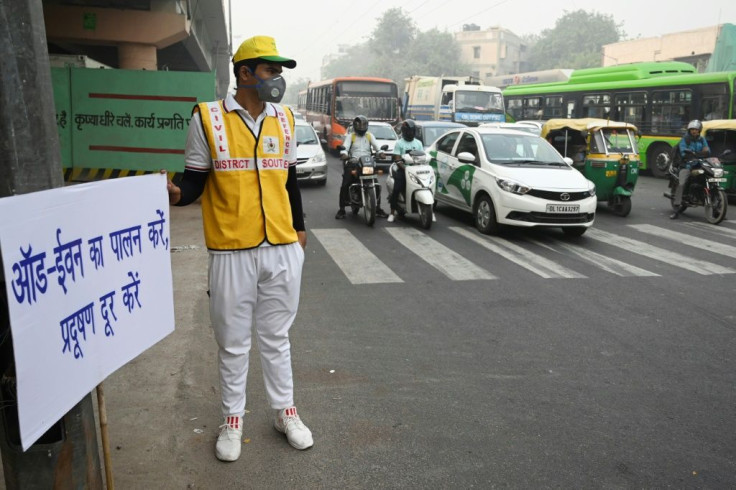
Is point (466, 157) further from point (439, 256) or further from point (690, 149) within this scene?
point (690, 149)

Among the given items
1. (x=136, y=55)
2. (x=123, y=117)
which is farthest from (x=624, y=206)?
(x=136, y=55)

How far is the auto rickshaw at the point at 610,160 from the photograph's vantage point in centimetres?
1259

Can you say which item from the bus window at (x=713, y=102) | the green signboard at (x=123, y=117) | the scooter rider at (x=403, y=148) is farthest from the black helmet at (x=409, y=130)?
the bus window at (x=713, y=102)

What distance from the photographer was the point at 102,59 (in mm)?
28531

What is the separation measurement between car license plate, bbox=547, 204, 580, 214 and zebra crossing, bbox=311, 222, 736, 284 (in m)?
0.51

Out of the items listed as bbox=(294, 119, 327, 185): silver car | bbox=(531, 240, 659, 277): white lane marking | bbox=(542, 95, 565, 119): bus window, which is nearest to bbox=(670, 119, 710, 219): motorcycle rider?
bbox=(531, 240, 659, 277): white lane marking

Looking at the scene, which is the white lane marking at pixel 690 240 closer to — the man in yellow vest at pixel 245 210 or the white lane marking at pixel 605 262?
the white lane marking at pixel 605 262

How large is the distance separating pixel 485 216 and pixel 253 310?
297 inches

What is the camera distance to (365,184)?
1120 centimetres

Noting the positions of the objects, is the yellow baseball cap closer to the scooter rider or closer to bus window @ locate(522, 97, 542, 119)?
the scooter rider

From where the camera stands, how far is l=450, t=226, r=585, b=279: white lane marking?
26.3 ft

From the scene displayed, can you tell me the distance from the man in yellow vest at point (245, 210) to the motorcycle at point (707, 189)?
1052 centimetres

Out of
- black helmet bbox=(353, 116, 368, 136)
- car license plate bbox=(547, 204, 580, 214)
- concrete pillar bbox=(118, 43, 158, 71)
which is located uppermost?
concrete pillar bbox=(118, 43, 158, 71)

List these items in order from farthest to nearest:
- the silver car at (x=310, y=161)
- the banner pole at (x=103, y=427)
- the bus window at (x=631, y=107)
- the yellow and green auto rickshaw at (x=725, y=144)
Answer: the bus window at (x=631, y=107) → the silver car at (x=310, y=161) → the yellow and green auto rickshaw at (x=725, y=144) → the banner pole at (x=103, y=427)
